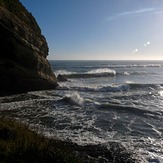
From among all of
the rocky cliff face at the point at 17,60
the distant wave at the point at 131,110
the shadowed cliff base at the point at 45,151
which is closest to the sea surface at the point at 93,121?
the distant wave at the point at 131,110

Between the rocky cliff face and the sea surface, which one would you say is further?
the rocky cliff face

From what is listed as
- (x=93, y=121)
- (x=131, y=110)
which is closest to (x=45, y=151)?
(x=93, y=121)

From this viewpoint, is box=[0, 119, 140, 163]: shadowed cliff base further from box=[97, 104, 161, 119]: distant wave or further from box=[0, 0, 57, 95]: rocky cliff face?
box=[0, 0, 57, 95]: rocky cliff face

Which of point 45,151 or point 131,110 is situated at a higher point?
point 45,151

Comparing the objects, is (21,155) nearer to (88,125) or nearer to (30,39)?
(88,125)

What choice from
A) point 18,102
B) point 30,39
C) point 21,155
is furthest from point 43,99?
point 21,155

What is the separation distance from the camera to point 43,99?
2008 cm

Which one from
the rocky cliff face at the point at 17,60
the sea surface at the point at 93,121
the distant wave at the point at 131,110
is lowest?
the distant wave at the point at 131,110

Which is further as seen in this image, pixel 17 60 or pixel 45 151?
pixel 17 60

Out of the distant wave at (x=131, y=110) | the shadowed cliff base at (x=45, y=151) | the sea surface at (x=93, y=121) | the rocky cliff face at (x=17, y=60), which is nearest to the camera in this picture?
→ the shadowed cliff base at (x=45, y=151)

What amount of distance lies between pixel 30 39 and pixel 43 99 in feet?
25.9

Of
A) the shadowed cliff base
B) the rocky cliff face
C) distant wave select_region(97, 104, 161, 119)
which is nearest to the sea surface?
distant wave select_region(97, 104, 161, 119)

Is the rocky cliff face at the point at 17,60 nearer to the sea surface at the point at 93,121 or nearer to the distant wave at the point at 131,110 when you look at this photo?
the sea surface at the point at 93,121

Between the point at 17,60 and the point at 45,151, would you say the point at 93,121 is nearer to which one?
the point at 45,151
